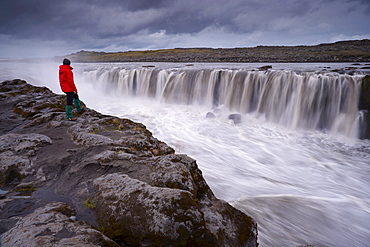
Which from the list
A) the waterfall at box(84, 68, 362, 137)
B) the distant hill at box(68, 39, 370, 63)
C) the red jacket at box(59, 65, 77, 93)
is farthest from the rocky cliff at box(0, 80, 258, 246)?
the distant hill at box(68, 39, 370, 63)

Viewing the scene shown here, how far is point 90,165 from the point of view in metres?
3.31

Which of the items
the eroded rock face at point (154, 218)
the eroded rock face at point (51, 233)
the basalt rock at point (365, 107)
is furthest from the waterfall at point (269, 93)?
the eroded rock face at point (51, 233)

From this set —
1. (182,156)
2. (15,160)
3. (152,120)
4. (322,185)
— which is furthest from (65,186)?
(152,120)

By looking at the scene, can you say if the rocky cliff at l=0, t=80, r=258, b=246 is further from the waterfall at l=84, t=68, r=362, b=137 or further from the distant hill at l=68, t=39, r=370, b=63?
the distant hill at l=68, t=39, r=370, b=63

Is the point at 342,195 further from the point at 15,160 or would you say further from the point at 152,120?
the point at 152,120

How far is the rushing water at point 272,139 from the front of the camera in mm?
4649

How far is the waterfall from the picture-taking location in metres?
10.4

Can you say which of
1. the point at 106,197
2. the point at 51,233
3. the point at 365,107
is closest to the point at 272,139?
the point at 365,107

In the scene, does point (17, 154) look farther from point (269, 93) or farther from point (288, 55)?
point (288, 55)

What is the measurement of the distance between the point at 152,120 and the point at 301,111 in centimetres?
766

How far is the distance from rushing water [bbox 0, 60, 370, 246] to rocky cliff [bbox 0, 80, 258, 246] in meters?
1.93

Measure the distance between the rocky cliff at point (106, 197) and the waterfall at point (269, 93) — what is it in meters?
9.45

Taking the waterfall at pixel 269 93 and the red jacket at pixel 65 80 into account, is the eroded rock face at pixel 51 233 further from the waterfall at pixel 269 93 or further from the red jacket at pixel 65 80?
the waterfall at pixel 269 93

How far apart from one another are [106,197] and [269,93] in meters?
11.9
